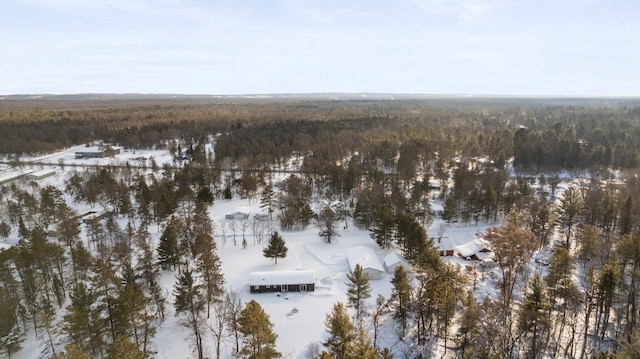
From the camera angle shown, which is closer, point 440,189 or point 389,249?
point 389,249

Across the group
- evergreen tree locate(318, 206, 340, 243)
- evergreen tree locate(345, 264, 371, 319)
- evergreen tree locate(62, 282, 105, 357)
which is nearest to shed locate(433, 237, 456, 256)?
evergreen tree locate(318, 206, 340, 243)

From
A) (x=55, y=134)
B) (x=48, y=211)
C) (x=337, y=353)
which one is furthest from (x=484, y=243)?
(x=55, y=134)

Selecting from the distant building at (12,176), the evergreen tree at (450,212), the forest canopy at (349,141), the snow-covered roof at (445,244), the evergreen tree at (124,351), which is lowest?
the snow-covered roof at (445,244)

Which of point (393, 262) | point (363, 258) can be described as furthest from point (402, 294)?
point (363, 258)

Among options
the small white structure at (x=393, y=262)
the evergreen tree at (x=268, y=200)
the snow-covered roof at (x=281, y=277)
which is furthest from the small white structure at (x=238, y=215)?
the small white structure at (x=393, y=262)

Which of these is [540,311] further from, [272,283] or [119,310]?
[119,310]

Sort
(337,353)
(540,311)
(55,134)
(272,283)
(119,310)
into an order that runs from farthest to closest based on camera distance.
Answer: (55,134)
(272,283)
(540,311)
(119,310)
(337,353)

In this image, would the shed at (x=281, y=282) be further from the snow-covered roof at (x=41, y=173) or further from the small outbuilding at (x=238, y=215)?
the snow-covered roof at (x=41, y=173)
